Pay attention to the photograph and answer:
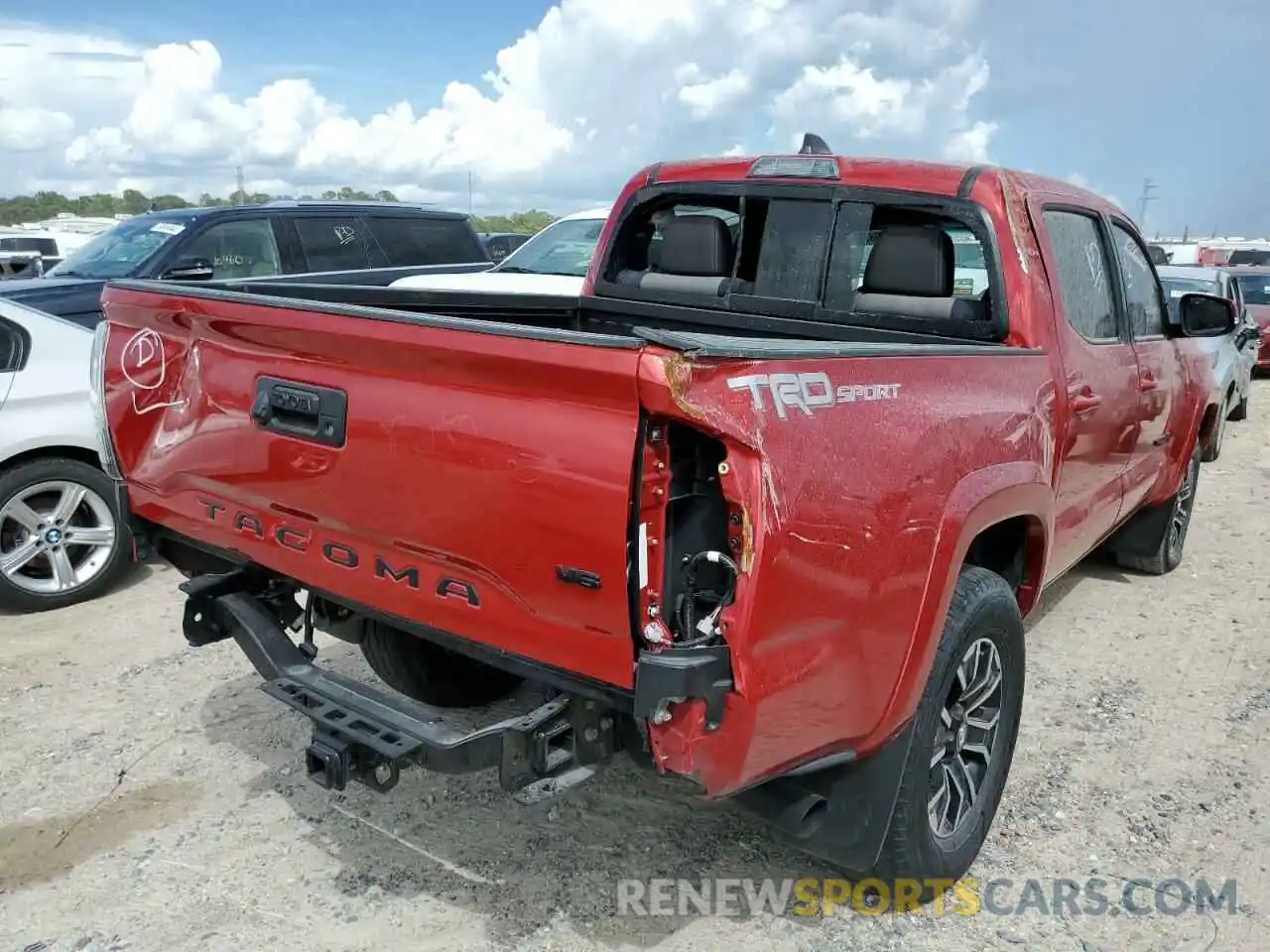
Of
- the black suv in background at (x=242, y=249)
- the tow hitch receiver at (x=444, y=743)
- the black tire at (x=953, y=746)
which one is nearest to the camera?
the tow hitch receiver at (x=444, y=743)

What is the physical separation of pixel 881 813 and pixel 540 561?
1112 millimetres

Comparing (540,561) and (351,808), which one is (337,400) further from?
(351,808)

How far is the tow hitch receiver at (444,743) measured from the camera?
2.49m

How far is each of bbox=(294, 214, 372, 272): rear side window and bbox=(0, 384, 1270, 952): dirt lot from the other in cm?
406

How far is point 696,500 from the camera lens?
89.5 inches

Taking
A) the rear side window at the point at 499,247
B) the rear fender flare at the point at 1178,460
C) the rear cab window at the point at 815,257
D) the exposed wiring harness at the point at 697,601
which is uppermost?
the rear cab window at the point at 815,257

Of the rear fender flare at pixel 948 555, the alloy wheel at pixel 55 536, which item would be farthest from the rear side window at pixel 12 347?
the rear fender flare at pixel 948 555

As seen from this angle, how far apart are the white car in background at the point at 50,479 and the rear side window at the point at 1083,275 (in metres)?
4.47

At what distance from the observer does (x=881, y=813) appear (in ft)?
8.89

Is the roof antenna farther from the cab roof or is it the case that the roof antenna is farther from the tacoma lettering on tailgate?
the tacoma lettering on tailgate

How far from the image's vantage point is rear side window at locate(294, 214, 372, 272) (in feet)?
26.9

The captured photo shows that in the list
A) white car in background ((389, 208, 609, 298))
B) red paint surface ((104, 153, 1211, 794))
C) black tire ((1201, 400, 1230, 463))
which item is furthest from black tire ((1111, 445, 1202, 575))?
white car in background ((389, 208, 609, 298))

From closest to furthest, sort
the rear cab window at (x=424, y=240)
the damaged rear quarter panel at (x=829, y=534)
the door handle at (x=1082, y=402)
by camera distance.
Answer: the damaged rear quarter panel at (x=829, y=534), the door handle at (x=1082, y=402), the rear cab window at (x=424, y=240)

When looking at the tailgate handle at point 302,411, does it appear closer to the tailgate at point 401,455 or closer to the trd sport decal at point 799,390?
the tailgate at point 401,455
